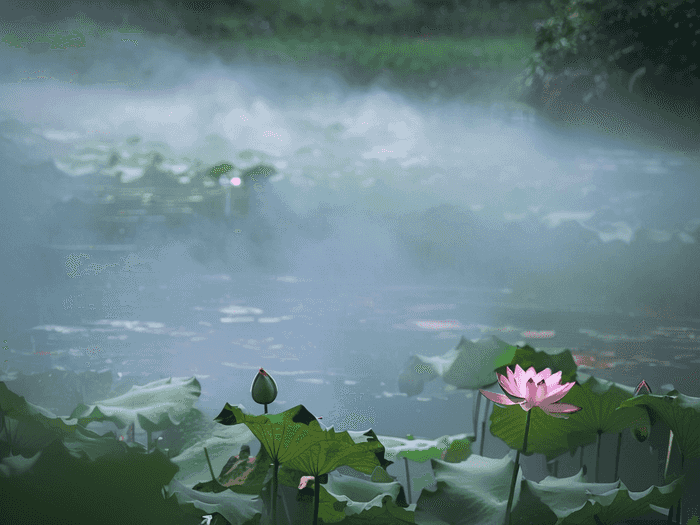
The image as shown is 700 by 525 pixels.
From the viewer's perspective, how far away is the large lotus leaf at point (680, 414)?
0.54 m

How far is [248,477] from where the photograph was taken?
61 centimetres

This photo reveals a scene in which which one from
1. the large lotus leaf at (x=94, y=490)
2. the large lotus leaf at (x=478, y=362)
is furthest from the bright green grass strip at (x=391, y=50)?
the large lotus leaf at (x=94, y=490)

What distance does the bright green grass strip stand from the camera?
128cm

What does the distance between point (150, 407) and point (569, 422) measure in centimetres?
49

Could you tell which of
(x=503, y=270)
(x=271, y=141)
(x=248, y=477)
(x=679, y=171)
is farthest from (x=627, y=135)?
(x=248, y=477)

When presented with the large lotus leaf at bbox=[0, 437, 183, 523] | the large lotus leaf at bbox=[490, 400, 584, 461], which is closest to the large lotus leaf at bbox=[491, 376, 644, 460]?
the large lotus leaf at bbox=[490, 400, 584, 461]

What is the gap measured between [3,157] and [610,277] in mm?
1373

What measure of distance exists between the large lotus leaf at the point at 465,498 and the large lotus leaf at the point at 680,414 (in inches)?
6.0

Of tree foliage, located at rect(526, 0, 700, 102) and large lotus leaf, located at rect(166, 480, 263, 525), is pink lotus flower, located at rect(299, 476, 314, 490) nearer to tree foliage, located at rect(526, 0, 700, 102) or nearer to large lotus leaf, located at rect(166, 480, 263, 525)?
large lotus leaf, located at rect(166, 480, 263, 525)

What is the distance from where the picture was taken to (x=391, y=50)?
130 centimetres

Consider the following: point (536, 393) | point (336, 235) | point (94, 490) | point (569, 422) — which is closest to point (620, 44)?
point (336, 235)

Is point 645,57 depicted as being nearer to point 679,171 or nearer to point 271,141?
point 679,171

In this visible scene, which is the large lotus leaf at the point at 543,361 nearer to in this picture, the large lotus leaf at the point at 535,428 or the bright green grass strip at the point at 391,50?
the large lotus leaf at the point at 535,428

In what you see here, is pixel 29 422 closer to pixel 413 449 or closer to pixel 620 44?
pixel 413 449
